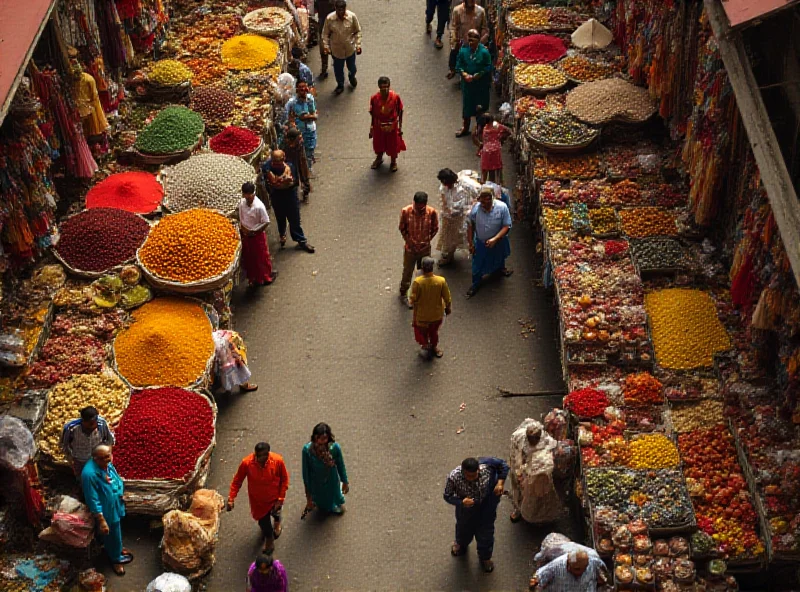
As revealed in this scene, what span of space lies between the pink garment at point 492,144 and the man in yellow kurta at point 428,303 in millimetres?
2575

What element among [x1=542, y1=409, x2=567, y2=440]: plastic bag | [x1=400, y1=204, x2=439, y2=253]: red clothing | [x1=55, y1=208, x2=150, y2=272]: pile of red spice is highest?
[x1=55, y1=208, x2=150, y2=272]: pile of red spice

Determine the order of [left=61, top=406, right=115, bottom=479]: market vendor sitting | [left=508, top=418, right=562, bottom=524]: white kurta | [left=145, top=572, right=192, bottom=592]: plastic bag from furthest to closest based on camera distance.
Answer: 1. [left=508, top=418, right=562, bottom=524]: white kurta
2. [left=61, top=406, right=115, bottom=479]: market vendor sitting
3. [left=145, top=572, right=192, bottom=592]: plastic bag

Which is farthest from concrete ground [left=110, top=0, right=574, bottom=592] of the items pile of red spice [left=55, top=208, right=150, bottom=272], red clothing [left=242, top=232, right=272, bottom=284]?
pile of red spice [left=55, top=208, right=150, bottom=272]

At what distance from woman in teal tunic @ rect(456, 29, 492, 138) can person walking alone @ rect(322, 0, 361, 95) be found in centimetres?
184

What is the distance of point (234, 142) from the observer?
539 inches

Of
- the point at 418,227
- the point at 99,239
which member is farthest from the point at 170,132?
the point at 418,227

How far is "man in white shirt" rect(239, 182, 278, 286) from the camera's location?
1235cm

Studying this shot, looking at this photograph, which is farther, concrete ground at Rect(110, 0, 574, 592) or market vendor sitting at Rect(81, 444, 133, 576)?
concrete ground at Rect(110, 0, 574, 592)

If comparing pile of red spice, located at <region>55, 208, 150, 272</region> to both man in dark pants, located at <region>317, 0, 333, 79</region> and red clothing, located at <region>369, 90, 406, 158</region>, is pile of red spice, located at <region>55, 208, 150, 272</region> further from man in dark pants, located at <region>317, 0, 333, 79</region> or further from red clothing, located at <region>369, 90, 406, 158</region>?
man in dark pants, located at <region>317, 0, 333, 79</region>

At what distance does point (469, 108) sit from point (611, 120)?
2.54m

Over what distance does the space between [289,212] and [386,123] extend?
79.1 inches

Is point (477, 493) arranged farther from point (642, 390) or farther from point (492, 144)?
point (492, 144)

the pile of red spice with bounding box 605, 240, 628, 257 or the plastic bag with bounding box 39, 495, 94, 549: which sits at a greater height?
the pile of red spice with bounding box 605, 240, 628, 257

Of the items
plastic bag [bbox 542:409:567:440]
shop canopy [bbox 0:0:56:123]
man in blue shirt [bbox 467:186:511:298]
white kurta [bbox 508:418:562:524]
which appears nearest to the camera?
white kurta [bbox 508:418:562:524]
